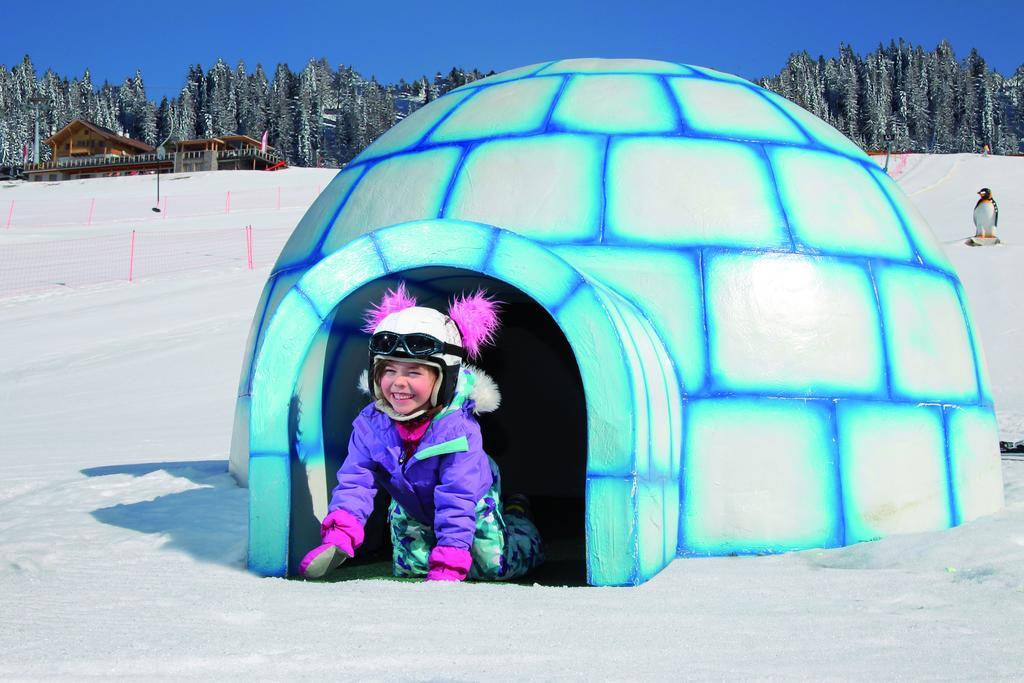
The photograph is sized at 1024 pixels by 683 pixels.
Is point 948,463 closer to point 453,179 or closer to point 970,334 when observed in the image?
point 970,334

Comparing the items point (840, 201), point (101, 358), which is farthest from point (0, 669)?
point (101, 358)

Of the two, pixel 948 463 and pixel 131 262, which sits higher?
pixel 131 262

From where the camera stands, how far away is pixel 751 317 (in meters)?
3.79

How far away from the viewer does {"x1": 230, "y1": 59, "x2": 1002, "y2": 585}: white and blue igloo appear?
330 centimetres

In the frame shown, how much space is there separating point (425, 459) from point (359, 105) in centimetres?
9917

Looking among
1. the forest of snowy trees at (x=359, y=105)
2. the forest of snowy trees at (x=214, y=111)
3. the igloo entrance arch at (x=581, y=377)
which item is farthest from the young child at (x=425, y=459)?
the forest of snowy trees at (x=359, y=105)

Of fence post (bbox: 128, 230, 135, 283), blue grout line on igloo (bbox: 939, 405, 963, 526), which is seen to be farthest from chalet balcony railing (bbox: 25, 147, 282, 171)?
blue grout line on igloo (bbox: 939, 405, 963, 526)

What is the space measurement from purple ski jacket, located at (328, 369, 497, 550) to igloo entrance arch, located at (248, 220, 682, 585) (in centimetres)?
26

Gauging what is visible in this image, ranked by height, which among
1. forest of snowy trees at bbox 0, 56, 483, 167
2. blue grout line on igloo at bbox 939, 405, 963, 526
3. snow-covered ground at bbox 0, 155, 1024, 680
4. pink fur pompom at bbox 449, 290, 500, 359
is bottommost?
snow-covered ground at bbox 0, 155, 1024, 680

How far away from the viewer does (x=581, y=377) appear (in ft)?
11.4

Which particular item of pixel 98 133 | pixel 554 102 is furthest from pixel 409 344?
pixel 98 133

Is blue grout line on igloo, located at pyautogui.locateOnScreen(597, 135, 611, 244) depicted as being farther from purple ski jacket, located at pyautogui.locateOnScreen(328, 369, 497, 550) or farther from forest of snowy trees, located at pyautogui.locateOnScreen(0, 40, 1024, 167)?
forest of snowy trees, located at pyautogui.locateOnScreen(0, 40, 1024, 167)

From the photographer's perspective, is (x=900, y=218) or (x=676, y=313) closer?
(x=676, y=313)

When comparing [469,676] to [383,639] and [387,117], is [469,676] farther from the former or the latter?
[387,117]
